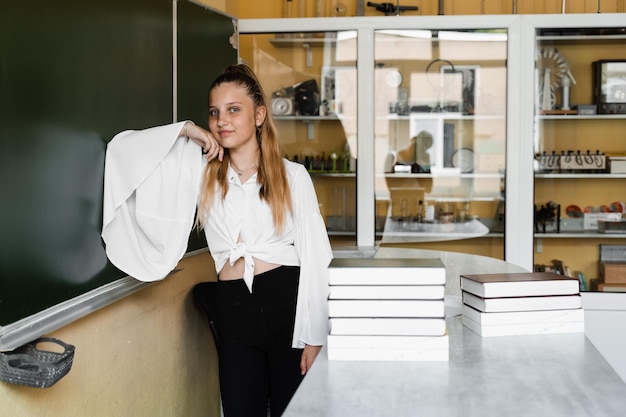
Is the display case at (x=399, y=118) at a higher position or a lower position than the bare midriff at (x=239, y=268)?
higher

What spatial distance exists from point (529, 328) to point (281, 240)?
89 centimetres

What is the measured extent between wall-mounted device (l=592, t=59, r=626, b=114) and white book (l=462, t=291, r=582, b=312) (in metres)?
3.06

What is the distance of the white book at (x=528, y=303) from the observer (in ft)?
6.42

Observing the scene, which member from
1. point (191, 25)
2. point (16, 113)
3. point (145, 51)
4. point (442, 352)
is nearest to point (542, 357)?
point (442, 352)

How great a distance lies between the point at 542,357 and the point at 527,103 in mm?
2920

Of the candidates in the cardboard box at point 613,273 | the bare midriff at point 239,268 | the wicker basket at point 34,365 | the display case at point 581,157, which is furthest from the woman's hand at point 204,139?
the cardboard box at point 613,273

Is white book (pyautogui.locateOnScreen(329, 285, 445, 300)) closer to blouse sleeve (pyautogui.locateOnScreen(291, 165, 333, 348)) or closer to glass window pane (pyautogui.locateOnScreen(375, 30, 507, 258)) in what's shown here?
blouse sleeve (pyautogui.locateOnScreen(291, 165, 333, 348))

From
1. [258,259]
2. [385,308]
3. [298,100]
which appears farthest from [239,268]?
[298,100]

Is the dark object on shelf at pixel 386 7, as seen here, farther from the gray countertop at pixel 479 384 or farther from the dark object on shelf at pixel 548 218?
the gray countertop at pixel 479 384

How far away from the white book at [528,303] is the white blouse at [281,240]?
2.16 ft

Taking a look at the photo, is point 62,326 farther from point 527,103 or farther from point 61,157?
point 527,103

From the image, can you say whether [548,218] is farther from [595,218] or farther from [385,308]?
[385,308]

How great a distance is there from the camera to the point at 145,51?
8.93ft

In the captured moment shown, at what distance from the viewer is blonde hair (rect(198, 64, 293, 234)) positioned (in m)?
2.44
